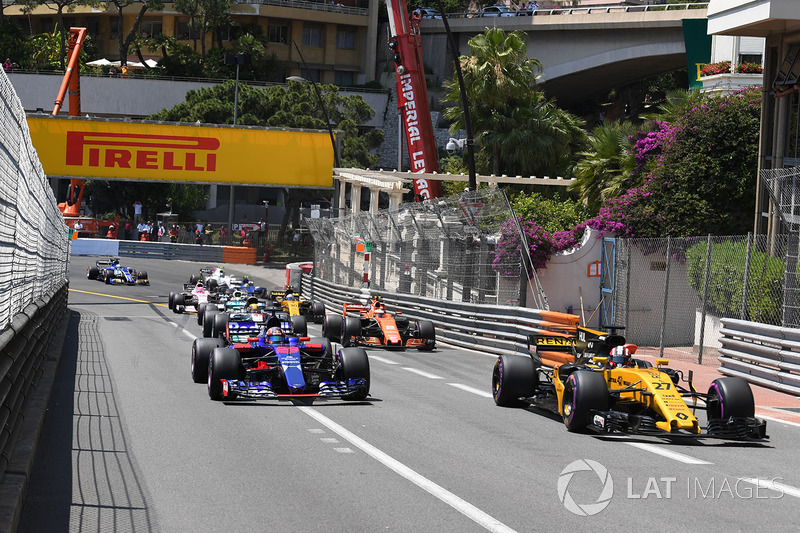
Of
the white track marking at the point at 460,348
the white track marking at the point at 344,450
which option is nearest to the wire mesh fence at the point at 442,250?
the white track marking at the point at 460,348

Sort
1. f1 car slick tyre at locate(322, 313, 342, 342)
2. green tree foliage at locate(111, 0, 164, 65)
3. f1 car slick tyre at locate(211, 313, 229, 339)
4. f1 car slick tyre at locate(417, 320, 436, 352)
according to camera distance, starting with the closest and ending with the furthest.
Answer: f1 car slick tyre at locate(211, 313, 229, 339) < f1 car slick tyre at locate(417, 320, 436, 352) < f1 car slick tyre at locate(322, 313, 342, 342) < green tree foliage at locate(111, 0, 164, 65)

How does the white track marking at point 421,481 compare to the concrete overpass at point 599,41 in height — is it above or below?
below

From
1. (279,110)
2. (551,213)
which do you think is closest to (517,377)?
(551,213)

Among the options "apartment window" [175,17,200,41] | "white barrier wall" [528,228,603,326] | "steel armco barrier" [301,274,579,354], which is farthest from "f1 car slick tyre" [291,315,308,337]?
"apartment window" [175,17,200,41]

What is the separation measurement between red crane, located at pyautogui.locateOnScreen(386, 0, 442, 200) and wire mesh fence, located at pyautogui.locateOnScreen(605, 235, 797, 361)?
1631cm

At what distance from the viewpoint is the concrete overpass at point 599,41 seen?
61.3m

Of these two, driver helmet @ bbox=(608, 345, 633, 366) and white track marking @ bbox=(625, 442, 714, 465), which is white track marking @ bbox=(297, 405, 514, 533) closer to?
white track marking @ bbox=(625, 442, 714, 465)

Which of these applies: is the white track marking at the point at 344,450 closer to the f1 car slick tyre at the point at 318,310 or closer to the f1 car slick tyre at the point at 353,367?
the f1 car slick tyre at the point at 353,367

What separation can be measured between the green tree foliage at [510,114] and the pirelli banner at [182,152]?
540 inches

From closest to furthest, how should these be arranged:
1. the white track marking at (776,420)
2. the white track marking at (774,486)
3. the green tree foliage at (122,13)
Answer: the white track marking at (774,486) < the white track marking at (776,420) < the green tree foliage at (122,13)

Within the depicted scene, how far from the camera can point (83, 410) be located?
1112 centimetres

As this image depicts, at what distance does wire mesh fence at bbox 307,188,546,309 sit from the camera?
2078 cm

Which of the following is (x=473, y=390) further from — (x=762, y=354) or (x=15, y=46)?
(x=15, y=46)

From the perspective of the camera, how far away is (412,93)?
129 feet
